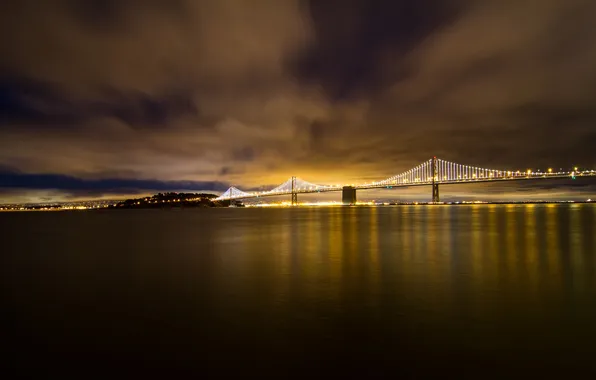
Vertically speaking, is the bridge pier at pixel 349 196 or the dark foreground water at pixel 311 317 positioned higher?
the bridge pier at pixel 349 196

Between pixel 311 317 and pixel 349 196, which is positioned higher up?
pixel 349 196

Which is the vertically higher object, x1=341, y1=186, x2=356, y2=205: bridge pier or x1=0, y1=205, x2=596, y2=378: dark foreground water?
x1=341, y1=186, x2=356, y2=205: bridge pier

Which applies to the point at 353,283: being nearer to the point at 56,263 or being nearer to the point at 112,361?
the point at 112,361

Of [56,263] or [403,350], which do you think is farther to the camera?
[56,263]

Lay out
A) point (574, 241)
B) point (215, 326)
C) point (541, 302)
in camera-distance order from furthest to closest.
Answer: point (574, 241) → point (541, 302) → point (215, 326)

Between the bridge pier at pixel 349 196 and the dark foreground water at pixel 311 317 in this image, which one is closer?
the dark foreground water at pixel 311 317

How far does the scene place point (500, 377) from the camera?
454 centimetres

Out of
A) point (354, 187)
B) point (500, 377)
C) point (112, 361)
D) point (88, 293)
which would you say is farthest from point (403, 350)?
point (354, 187)

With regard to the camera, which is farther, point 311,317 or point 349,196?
point 349,196

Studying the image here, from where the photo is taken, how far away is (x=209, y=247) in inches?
755

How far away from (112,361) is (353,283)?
19.9ft

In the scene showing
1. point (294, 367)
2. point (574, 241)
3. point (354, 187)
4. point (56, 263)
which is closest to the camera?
point (294, 367)

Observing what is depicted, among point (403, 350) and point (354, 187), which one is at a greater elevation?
point (354, 187)

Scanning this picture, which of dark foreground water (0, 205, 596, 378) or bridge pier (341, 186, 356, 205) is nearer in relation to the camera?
dark foreground water (0, 205, 596, 378)
